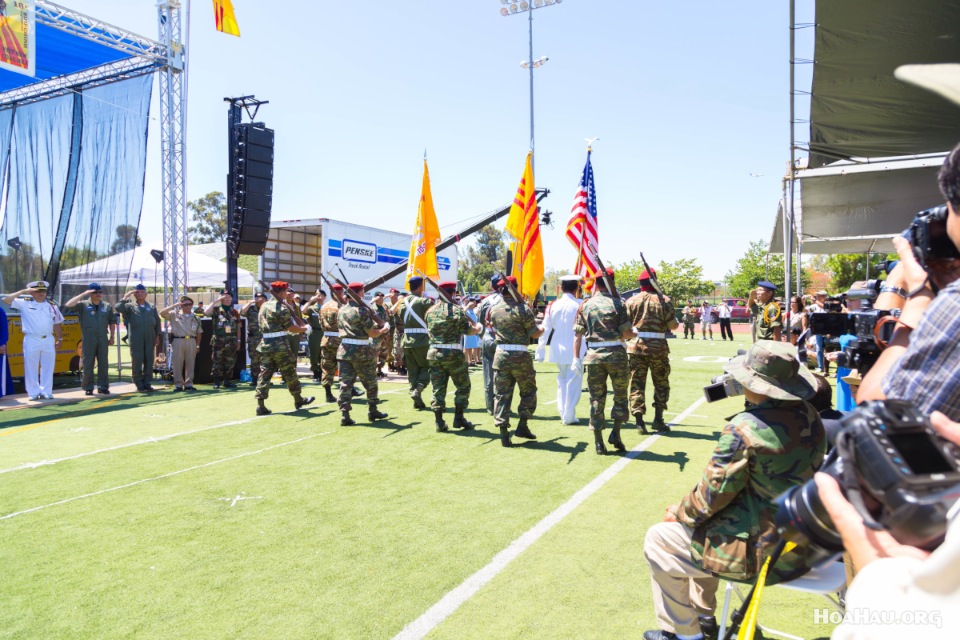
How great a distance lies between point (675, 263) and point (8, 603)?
5786 centimetres

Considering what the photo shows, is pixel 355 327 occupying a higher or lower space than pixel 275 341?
higher

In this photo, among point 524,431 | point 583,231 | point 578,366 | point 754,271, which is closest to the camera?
point 524,431

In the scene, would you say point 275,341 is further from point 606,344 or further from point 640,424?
point 640,424

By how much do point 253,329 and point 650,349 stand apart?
8.74m

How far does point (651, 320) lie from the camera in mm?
7559

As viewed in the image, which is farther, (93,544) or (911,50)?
(911,50)

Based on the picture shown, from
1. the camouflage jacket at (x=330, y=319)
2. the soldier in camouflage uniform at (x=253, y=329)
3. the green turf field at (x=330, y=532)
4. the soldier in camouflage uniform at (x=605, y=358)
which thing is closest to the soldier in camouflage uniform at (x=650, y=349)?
the green turf field at (x=330, y=532)

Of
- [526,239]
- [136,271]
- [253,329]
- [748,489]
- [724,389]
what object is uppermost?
[526,239]

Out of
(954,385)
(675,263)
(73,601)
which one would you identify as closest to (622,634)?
(954,385)

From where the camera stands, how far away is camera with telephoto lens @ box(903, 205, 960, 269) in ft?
5.91

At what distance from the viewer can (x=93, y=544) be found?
4.19 metres

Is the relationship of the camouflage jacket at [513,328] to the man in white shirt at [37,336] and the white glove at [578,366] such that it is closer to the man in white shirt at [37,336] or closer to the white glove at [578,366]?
the white glove at [578,366]

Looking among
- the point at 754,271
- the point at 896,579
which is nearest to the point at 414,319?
the point at 896,579

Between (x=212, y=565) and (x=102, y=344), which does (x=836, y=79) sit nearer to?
(x=212, y=565)
